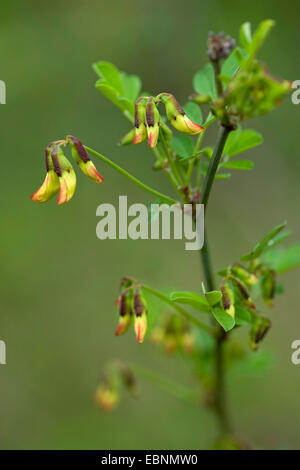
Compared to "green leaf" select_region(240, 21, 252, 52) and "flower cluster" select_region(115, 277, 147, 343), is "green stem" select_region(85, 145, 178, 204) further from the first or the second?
"green leaf" select_region(240, 21, 252, 52)

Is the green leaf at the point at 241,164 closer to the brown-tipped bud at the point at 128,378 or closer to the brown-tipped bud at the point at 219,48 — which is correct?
the brown-tipped bud at the point at 219,48

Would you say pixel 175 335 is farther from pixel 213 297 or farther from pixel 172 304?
pixel 213 297

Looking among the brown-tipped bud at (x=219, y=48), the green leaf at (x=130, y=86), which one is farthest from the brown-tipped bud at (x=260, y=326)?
the green leaf at (x=130, y=86)

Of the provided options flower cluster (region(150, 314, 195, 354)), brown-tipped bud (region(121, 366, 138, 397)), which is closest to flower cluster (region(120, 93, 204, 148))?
flower cluster (region(150, 314, 195, 354))

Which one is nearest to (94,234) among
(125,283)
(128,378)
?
(128,378)
